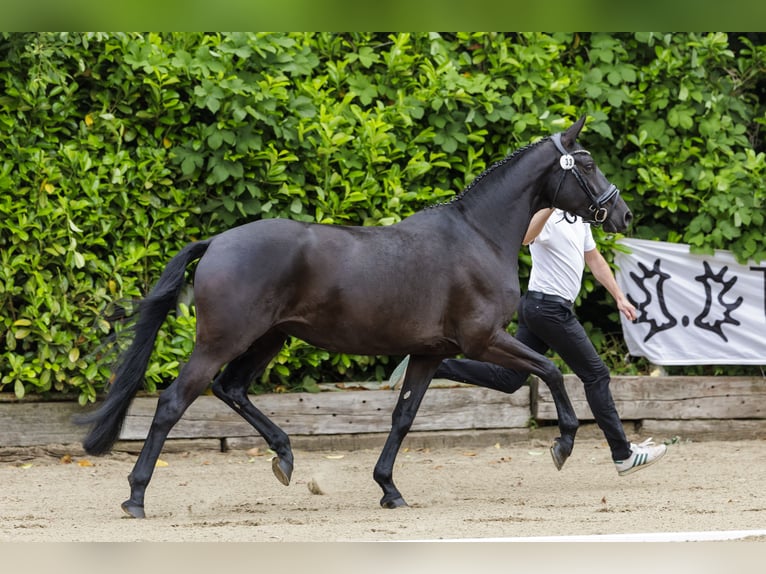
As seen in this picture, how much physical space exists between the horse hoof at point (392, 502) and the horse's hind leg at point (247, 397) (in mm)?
540

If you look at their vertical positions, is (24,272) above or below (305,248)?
below

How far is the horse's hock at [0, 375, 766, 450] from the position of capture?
706 cm

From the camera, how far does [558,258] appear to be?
5.90 meters

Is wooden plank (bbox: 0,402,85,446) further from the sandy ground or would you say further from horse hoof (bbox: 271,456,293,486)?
horse hoof (bbox: 271,456,293,486)

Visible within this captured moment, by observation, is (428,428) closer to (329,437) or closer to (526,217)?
(329,437)

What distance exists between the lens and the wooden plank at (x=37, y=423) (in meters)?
6.97

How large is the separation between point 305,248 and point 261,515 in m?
1.44

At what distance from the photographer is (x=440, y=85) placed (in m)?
7.68

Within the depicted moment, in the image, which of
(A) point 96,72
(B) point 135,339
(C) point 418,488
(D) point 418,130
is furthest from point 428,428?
(A) point 96,72

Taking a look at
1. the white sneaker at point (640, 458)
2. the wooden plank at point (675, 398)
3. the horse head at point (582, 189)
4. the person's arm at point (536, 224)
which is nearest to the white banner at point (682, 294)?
the wooden plank at point (675, 398)

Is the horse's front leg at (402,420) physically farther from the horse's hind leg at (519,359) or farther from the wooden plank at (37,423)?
the wooden plank at (37,423)

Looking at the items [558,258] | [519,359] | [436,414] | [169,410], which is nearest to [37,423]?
[169,410]

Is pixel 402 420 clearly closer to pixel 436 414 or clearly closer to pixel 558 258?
pixel 558 258

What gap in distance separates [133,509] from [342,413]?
2558 millimetres
